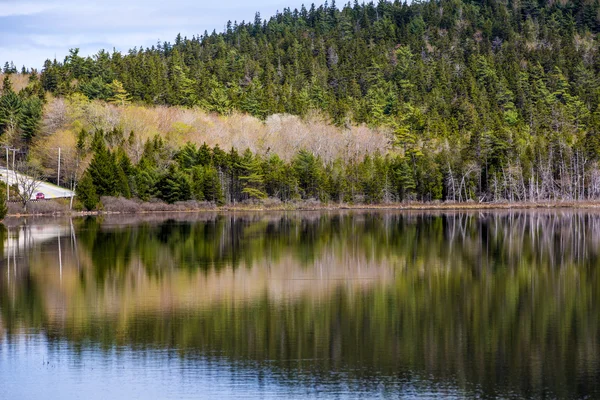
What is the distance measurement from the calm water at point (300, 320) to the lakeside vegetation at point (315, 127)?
167ft

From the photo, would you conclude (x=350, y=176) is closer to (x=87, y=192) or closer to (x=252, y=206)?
(x=252, y=206)

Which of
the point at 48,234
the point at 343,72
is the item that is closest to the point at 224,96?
the point at 343,72

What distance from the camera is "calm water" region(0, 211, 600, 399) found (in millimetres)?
19781

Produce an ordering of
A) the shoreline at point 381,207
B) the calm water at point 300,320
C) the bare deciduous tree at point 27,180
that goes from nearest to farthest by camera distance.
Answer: the calm water at point 300,320, the bare deciduous tree at point 27,180, the shoreline at point 381,207

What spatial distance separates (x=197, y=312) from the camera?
27.8 metres

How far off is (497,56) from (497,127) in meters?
69.6

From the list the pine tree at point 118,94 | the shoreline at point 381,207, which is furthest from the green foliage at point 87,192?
the pine tree at point 118,94

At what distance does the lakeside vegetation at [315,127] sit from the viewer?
101 metres

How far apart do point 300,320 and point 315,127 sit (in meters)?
93.8

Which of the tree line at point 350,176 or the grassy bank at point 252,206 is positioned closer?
the grassy bank at point 252,206

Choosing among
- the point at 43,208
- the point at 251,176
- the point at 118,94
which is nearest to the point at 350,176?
the point at 251,176

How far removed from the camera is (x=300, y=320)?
26297 mm

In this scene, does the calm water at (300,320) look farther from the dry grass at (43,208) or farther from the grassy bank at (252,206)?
A: the grassy bank at (252,206)

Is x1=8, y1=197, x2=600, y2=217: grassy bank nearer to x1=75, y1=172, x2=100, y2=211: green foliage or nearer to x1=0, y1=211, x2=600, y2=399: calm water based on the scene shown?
x1=75, y1=172, x2=100, y2=211: green foliage
